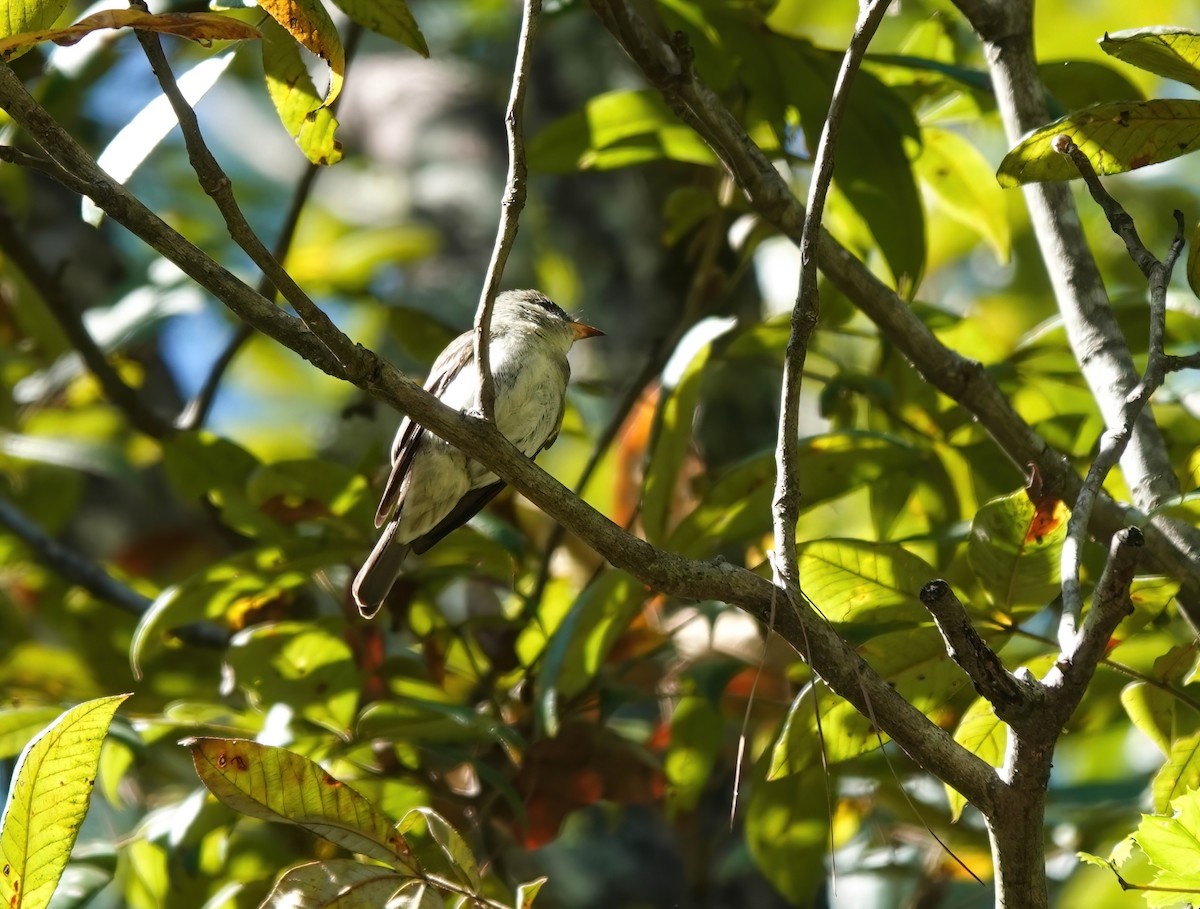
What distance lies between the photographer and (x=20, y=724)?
2.41 metres

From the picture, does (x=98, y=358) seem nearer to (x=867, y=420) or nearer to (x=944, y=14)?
(x=867, y=420)

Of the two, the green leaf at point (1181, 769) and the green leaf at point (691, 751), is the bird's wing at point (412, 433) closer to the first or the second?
the green leaf at point (691, 751)

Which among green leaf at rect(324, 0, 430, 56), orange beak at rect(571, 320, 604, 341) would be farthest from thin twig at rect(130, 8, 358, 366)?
orange beak at rect(571, 320, 604, 341)

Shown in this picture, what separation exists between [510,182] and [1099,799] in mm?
2017

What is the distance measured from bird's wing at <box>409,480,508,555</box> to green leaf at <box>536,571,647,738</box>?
0.61 meters

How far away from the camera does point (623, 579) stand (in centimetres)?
240

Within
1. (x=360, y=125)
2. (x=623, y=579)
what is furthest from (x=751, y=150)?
(x=360, y=125)

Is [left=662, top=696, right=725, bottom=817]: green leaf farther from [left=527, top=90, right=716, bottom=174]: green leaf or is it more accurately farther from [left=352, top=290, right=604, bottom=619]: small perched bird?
[left=527, top=90, right=716, bottom=174]: green leaf

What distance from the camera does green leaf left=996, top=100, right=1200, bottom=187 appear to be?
5.41 ft

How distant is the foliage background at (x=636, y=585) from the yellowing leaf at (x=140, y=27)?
0.89 metres

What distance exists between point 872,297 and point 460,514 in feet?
4.22

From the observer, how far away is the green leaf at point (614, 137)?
8.57 ft

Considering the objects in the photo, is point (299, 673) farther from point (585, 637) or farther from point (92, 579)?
point (92, 579)

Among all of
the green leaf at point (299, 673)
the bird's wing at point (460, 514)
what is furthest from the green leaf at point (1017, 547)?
the bird's wing at point (460, 514)
